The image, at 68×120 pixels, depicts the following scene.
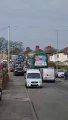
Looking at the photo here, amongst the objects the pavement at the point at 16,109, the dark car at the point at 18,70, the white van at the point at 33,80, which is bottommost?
the pavement at the point at 16,109

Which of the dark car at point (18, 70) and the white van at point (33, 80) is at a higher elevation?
the dark car at point (18, 70)

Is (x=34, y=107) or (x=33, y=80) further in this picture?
(x=33, y=80)

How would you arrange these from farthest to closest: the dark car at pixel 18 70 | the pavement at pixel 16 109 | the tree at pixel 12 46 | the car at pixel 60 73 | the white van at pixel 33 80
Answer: the tree at pixel 12 46 → the dark car at pixel 18 70 → the car at pixel 60 73 → the white van at pixel 33 80 → the pavement at pixel 16 109

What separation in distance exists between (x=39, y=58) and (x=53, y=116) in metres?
54.4

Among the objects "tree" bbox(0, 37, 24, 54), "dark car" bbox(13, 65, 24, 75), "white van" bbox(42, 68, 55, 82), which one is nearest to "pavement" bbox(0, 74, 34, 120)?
"white van" bbox(42, 68, 55, 82)

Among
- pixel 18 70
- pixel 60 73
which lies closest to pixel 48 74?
pixel 60 73

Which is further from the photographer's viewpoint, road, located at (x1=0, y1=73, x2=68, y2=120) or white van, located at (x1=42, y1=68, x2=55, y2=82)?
white van, located at (x1=42, y1=68, x2=55, y2=82)

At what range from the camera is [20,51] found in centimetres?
19975

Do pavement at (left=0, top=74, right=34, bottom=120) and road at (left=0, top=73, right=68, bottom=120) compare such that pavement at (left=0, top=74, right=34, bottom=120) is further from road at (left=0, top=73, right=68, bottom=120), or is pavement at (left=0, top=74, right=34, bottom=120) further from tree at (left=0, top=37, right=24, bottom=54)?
tree at (left=0, top=37, right=24, bottom=54)

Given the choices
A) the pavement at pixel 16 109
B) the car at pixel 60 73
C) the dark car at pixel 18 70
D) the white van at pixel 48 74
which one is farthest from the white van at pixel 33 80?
the dark car at pixel 18 70

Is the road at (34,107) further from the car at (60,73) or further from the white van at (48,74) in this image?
the car at (60,73)

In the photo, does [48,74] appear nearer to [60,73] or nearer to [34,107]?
[60,73]

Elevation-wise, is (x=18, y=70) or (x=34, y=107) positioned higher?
(x=18, y=70)

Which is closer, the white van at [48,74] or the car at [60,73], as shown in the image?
the white van at [48,74]
